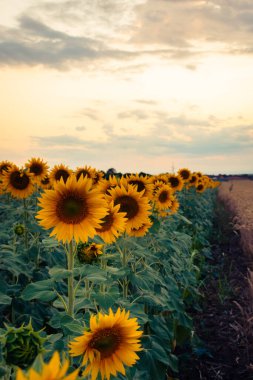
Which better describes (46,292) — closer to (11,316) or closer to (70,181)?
(70,181)

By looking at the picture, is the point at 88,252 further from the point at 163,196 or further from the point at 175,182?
the point at 175,182

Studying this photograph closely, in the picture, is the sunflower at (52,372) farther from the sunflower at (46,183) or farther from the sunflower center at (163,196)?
the sunflower at (46,183)

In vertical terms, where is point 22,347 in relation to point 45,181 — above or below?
below

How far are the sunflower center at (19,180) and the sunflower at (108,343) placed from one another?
161 inches

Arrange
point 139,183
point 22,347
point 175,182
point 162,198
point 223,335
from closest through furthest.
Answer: point 22,347 → point 139,183 → point 162,198 → point 223,335 → point 175,182

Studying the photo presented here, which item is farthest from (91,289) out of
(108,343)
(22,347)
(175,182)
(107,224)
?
(175,182)

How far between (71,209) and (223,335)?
393 cm

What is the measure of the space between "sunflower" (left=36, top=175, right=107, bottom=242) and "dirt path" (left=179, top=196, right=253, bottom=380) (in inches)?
112

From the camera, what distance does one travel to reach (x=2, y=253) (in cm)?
411

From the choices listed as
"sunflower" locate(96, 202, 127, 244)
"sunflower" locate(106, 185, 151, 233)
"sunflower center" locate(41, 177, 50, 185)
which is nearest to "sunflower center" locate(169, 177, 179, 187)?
"sunflower center" locate(41, 177, 50, 185)

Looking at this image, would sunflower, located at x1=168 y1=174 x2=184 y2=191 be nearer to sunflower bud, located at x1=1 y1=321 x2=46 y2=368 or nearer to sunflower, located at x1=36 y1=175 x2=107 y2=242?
sunflower, located at x1=36 y1=175 x2=107 y2=242

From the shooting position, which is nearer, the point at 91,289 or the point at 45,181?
the point at 91,289

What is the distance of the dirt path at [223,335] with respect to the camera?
491 centimetres

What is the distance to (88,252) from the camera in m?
2.82
